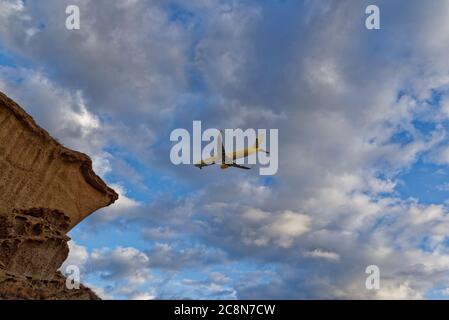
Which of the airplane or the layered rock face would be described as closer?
the layered rock face

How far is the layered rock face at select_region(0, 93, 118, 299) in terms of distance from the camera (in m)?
29.0

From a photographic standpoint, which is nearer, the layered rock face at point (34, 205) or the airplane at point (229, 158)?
the layered rock face at point (34, 205)

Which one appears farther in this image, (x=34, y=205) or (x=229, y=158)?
(x=229, y=158)

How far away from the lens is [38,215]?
32.3 metres

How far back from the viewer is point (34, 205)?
32.3 metres

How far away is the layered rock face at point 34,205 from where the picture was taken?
29.0 m
